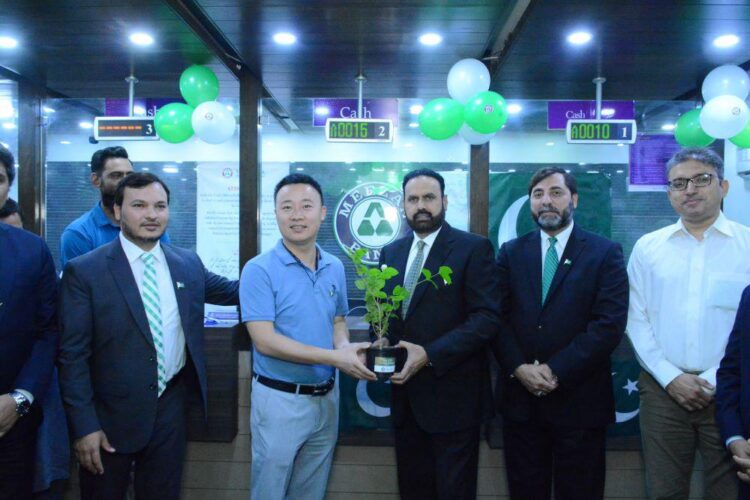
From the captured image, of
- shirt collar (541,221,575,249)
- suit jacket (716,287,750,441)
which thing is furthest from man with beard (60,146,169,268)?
suit jacket (716,287,750,441)

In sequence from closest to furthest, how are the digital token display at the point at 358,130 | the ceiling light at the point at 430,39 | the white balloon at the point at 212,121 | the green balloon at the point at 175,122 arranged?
1. the ceiling light at the point at 430,39
2. the white balloon at the point at 212,121
3. the green balloon at the point at 175,122
4. the digital token display at the point at 358,130

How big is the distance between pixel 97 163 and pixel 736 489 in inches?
129

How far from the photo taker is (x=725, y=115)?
147 inches

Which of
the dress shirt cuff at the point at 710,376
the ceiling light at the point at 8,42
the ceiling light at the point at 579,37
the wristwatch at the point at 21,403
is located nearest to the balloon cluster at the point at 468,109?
the ceiling light at the point at 579,37

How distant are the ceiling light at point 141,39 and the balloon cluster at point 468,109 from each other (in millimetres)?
2086

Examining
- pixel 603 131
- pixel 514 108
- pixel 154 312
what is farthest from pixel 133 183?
pixel 514 108

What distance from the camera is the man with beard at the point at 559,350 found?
2.11 meters

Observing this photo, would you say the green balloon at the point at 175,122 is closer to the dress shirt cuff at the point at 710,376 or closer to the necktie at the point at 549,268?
the necktie at the point at 549,268

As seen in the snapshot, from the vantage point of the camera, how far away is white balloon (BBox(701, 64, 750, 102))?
3918 mm

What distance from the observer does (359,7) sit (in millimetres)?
3121

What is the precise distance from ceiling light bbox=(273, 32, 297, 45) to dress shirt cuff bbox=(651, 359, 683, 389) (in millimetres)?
2944

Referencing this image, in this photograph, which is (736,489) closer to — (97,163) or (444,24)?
(444,24)

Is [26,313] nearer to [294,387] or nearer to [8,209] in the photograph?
[294,387]

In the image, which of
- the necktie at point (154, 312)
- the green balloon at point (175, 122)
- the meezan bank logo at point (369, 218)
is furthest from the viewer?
the meezan bank logo at point (369, 218)
